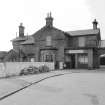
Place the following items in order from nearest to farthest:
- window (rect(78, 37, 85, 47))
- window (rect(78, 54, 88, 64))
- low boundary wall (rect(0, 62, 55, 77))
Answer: low boundary wall (rect(0, 62, 55, 77))
window (rect(78, 54, 88, 64))
window (rect(78, 37, 85, 47))

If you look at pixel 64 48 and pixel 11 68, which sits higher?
pixel 64 48

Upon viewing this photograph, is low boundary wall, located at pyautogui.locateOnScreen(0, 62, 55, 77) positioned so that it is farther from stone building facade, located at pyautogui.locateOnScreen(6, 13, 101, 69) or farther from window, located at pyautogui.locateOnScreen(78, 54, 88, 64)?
window, located at pyautogui.locateOnScreen(78, 54, 88, 64)

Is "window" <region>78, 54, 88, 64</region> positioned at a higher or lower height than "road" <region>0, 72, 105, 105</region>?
higher

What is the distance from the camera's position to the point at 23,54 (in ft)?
126

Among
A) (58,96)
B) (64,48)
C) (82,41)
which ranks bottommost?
(58,96)

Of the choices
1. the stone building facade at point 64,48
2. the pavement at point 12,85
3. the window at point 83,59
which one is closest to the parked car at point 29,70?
the pavement at point 12,85

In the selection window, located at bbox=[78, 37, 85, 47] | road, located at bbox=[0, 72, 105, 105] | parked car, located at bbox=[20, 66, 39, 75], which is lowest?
road, located at bbox=[0, 72, 105, 105]

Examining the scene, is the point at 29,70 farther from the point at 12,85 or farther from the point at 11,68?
the point at 12,85

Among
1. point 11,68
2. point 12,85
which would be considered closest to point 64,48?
point 11,68

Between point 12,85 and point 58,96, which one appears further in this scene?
point 12,85

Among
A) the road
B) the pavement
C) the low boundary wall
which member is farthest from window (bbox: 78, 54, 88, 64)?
the road

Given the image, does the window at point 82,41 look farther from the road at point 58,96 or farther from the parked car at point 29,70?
the road at point 58,96

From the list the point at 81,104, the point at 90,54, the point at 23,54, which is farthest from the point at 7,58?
the point at 81,104

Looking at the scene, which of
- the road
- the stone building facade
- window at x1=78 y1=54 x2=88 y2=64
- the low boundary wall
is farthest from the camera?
window at x1=78 y1=54 x2=88 y2=64
